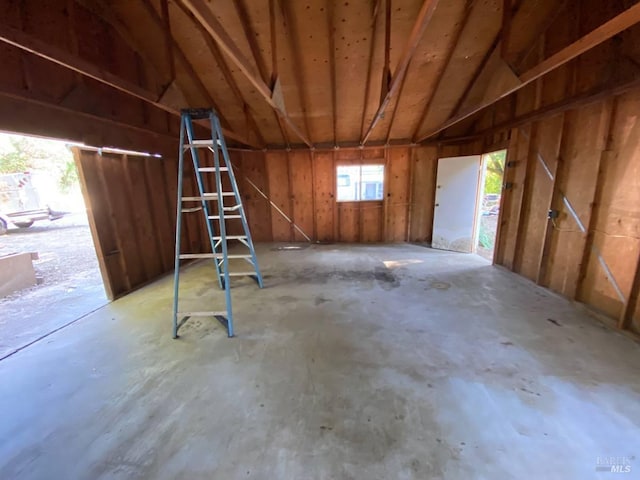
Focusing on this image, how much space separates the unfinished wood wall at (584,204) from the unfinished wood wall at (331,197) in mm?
2451

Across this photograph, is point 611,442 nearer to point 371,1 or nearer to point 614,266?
point 614,266

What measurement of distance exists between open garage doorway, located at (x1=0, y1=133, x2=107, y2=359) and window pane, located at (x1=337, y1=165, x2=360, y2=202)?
5.08 m

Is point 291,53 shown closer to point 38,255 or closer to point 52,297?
point 52,297

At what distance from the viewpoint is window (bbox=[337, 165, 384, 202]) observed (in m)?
6.64

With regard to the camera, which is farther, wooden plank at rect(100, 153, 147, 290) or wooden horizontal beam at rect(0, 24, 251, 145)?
wooden plank at rect(100, 153, 147, 290)

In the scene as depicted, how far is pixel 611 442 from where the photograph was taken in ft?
4.90

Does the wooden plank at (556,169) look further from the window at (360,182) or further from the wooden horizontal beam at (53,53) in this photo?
the wooden horizontal beam at (53,53)

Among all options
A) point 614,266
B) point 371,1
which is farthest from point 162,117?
point 614,266

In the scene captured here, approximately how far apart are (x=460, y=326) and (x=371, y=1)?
3863mm

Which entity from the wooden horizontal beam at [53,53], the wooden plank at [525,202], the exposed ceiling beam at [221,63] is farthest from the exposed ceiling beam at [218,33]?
the wooden plank at [525,202]

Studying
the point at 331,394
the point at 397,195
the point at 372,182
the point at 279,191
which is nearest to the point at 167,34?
the point at 331,394

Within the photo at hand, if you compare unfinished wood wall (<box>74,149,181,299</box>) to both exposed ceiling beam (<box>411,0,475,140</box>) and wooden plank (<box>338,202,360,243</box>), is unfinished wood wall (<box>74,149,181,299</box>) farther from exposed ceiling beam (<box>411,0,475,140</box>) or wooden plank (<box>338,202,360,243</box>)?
exposed ceiling beam (<box>411,0,475,140</box>)

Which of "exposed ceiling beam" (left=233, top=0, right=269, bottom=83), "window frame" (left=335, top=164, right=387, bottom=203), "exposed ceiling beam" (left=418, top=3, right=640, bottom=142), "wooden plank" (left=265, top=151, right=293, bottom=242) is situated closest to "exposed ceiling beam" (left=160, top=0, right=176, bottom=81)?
"exposed ceiling beam" (left=233, top=0, right=269, bottom=83)

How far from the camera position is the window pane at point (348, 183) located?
668 cm
